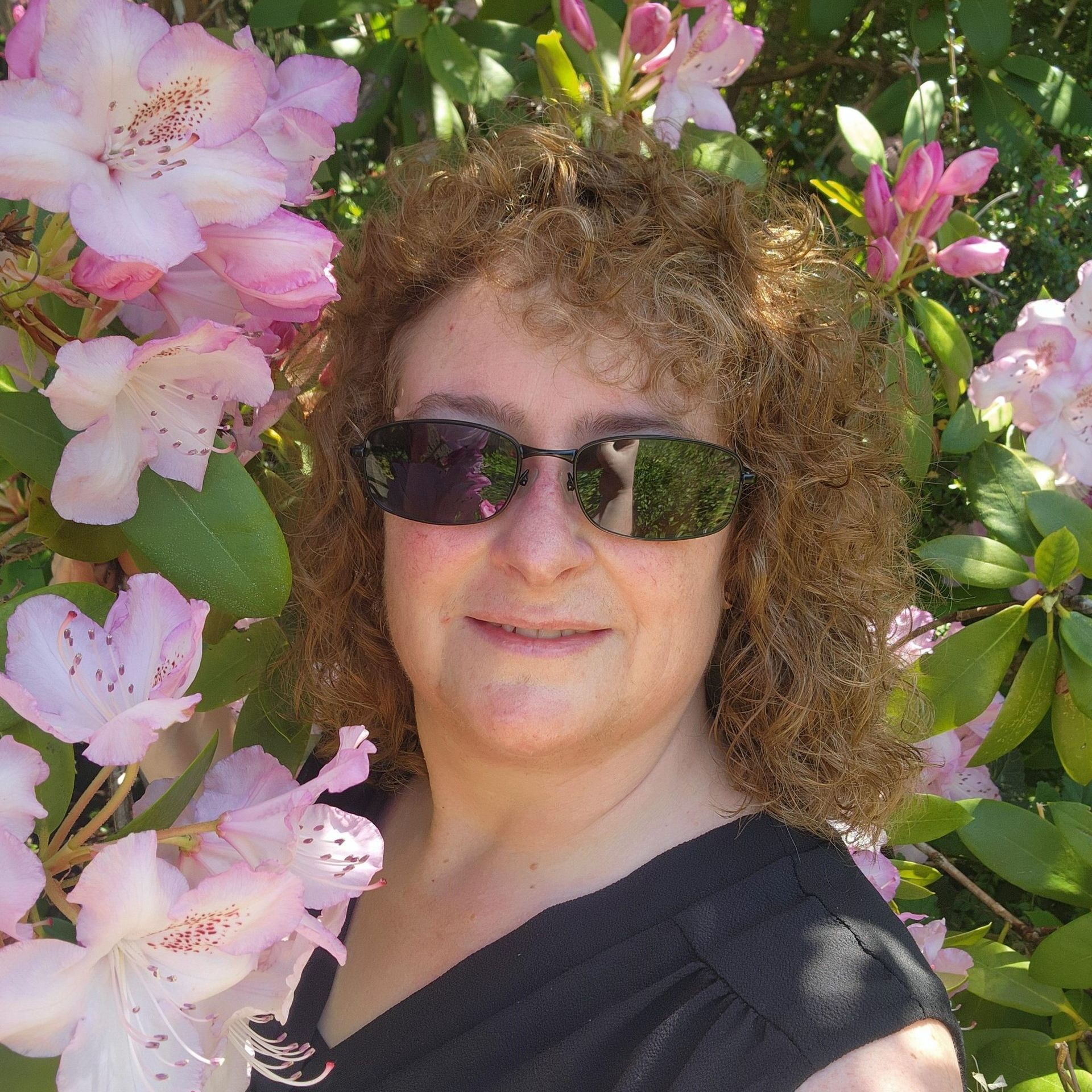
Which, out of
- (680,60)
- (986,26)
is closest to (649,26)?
(680,60)

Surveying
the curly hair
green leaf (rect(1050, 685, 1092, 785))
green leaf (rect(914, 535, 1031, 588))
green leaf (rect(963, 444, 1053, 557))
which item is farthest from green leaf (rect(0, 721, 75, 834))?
green leaf (rect(963, 444, 1053, 557))

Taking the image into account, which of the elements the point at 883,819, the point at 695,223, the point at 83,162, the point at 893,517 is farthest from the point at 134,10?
the point at 883,819

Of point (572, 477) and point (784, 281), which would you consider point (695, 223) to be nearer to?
point (784, 281)

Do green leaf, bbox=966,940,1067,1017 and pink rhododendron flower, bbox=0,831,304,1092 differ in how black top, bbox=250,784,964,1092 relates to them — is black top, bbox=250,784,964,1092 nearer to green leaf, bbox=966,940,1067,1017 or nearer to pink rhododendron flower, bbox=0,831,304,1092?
pink rhododendron flower, bbox=0,831,304,1092

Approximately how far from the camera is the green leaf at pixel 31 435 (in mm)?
1072

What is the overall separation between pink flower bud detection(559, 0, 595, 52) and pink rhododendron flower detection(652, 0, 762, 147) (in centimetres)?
16

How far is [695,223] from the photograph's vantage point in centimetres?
154

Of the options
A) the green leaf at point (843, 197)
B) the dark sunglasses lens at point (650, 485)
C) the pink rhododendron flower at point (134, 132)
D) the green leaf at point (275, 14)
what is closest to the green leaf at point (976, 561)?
the green leaf at point (843, 197)

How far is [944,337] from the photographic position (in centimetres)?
234

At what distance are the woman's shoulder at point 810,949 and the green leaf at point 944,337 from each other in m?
1.18

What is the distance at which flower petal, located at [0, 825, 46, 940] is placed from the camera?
785 mm

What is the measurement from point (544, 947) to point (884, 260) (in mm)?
1380

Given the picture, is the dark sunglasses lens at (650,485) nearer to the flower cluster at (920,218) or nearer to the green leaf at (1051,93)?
the flower cluster at (920,218)

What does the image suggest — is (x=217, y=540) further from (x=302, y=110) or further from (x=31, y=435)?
(x=302, y=110)
